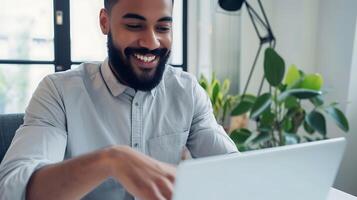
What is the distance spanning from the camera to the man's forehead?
777 mm

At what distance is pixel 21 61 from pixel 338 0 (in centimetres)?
234

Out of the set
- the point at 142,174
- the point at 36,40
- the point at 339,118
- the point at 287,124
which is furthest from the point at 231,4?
the point at 142,174

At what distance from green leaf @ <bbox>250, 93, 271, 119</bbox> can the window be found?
1291mm

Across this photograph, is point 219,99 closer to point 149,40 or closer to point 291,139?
point 291,139

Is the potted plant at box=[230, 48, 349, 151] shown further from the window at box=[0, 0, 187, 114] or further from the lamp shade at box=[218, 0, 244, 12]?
Answer: the window at box=[0, 0, 187, 114]

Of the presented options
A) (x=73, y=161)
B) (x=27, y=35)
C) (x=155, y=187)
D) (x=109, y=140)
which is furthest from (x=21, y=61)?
(x=155, y=187)

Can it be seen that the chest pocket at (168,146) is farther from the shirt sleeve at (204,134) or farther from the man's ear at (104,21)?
the man's ear at (104,21)

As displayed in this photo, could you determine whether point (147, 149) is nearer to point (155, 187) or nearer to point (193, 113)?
point (193, 113)

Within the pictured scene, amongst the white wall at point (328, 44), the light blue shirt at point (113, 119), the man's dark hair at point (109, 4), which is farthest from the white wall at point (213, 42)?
the man's dark hair at point (109, 4)

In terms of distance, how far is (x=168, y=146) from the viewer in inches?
37.3

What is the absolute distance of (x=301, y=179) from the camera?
0.45 m

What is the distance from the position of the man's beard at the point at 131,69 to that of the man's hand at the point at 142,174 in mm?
379

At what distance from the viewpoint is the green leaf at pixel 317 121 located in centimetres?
165

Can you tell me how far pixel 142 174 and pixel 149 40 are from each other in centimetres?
43
